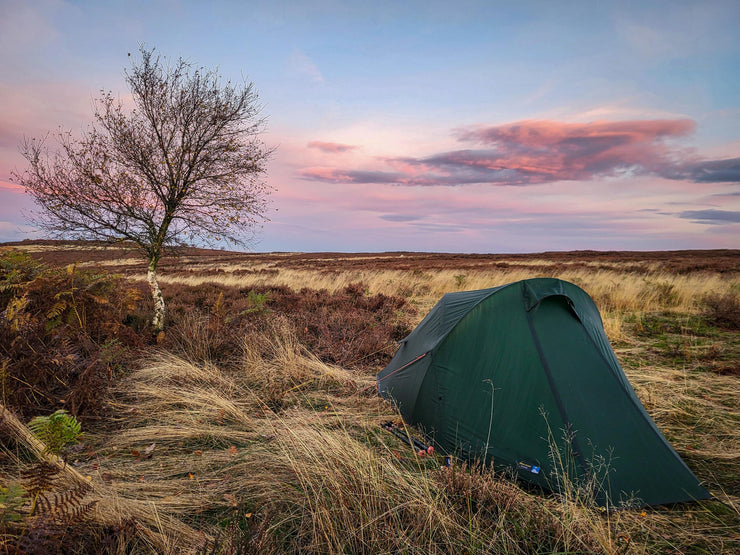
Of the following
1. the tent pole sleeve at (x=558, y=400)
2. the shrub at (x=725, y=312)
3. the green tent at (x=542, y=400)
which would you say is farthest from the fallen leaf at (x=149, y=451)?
the shrub at (x=725, y=312)

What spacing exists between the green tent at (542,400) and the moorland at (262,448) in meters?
0.20

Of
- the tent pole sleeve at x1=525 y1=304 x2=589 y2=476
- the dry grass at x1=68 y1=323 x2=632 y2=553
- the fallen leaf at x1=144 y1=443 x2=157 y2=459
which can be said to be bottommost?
the fallen leaf at x1=144 y1=443 x2=157 y2=459

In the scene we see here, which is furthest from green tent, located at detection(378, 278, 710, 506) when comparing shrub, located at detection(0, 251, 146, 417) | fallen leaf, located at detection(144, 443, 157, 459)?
shrub, located at detection(0, 251, 146, 417)

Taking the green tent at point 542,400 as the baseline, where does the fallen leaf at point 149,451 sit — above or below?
below

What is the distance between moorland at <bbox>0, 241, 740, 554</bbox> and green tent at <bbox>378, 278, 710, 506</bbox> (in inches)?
8.1

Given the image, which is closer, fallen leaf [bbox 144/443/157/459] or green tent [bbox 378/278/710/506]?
green tent [bbox 378/278/710/506]

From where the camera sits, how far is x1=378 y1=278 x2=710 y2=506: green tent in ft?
9.50

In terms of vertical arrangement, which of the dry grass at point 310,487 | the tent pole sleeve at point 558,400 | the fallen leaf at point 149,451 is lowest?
the fallen leaf at point 149,451

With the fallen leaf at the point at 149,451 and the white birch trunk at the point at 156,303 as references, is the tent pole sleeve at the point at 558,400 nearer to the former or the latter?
the fallen leaf at the point at 149,451

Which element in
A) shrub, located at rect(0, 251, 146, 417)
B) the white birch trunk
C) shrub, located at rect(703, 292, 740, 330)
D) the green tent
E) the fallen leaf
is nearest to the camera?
the green tent

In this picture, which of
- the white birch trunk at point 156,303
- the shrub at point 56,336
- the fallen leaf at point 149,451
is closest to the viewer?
the fallen leaf at point 149,451

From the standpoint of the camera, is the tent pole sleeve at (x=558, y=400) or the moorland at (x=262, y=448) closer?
the moorland at (x=262, y=448)

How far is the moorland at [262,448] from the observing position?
2.14 meters

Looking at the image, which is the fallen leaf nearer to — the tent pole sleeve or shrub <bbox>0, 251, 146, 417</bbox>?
shrub <bbox>0, 251, 146, 417</bbox>
